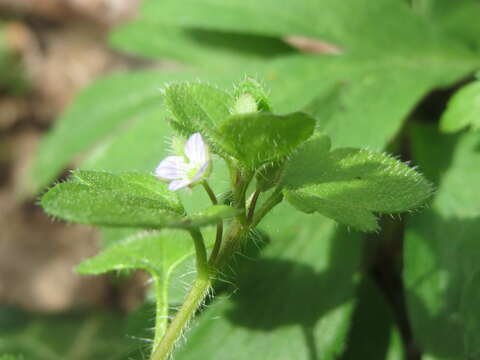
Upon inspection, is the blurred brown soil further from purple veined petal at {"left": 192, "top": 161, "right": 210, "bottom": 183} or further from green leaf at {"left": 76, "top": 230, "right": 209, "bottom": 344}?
purple veined petal at {"left": 192, "top": 161, "right": 210, "bottom": 183}

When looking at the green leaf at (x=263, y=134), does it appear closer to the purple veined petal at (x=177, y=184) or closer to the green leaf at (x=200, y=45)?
the purple veined petal at (x=177, y=184)

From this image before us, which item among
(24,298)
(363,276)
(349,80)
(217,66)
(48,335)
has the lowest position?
(24,298)

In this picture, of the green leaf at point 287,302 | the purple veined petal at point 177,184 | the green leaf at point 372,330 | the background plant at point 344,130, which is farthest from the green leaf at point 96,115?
the purple veined petal at point 177,184

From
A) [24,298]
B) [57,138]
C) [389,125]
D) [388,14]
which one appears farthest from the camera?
[24,298]

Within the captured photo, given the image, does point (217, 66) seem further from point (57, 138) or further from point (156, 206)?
point (156, 206)

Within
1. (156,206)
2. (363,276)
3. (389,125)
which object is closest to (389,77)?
(389,125)

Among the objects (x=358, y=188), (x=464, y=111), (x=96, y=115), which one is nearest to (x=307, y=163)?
(x=358, y=188)

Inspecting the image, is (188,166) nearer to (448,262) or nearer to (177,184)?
(177,184)

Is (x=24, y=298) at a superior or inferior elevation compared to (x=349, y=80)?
inferior
